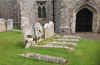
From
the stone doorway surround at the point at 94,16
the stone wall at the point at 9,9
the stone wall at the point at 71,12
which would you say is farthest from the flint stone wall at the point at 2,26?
the stone doorway surround at the point at 94,16

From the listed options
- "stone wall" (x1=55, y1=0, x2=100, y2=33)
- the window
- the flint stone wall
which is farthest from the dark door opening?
the flint stone wall

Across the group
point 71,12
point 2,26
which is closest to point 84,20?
point 71,12

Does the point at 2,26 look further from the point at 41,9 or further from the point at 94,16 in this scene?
the point at 94,16

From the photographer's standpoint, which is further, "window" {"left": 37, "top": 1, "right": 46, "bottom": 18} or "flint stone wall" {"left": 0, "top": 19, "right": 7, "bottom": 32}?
"window" {"left": 37, "top": 1, "right": 46, "bottom": 18}

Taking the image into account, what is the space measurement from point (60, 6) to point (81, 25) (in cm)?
347

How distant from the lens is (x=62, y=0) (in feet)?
46.1

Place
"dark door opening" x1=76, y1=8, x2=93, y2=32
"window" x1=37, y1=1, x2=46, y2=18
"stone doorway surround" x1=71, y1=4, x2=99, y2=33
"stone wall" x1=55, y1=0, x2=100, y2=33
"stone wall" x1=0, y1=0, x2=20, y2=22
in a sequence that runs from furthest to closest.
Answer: "stone wall" x1=0, y1=0, x2=20, y2=22, "window" x1=37, y1=1, x2=46, y2=18, "dark door opening" x1=76, y1=8, x2=93, y2=32, "stone doorway surround" x1=71, y1=4, x2=99, y2=33, "stone wall" x1=55, y1=0, x2=100, y2=33

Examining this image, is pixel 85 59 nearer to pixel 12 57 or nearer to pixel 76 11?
pixel 12 57

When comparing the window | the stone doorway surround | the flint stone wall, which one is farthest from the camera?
the window

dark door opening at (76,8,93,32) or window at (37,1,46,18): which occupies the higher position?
window at (37,1,46,18)

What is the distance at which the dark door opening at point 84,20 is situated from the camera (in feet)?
48.5

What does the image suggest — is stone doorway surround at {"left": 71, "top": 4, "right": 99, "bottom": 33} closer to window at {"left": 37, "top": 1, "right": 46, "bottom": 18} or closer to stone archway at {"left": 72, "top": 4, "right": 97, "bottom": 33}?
stone archway at {"left": 72, "top": 4, "right": 97, "bottom": 33}

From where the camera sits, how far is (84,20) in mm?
15055

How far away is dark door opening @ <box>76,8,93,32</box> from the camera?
14.8 m
